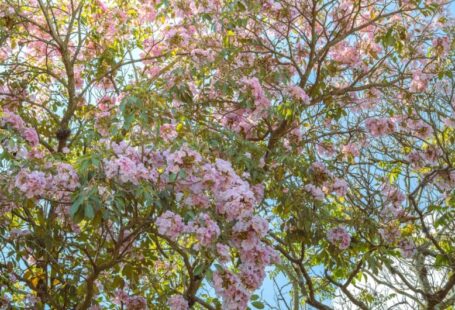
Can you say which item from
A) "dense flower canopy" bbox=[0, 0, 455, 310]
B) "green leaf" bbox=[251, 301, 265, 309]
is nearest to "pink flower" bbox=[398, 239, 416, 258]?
"dense flower canopy" bbox=[0, 0, 455, 310]

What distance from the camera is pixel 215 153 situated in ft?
12.1

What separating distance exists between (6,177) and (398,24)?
3.24 m

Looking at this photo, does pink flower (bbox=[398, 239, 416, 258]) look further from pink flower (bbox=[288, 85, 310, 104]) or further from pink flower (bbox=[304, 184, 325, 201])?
pink flower (bbox=[288, 85, 310, 104])

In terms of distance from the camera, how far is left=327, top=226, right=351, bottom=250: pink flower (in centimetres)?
398

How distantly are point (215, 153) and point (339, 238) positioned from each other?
1059mm

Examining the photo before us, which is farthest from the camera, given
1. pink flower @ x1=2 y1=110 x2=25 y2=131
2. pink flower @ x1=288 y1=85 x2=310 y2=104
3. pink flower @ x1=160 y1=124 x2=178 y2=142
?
pink flower @ x1=288 y1=85 x2=310 y2=104

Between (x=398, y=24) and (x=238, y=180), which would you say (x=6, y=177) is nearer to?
(x=238, y=180)

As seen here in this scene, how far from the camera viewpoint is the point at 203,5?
477 cm

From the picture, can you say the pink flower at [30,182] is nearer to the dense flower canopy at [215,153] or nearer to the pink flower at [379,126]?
the dense flower canopy at [215,153]

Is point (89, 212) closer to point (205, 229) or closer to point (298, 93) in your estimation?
point (205, 229)

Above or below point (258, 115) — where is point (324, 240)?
below

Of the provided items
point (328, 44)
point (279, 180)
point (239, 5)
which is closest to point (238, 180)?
point (279, 180)

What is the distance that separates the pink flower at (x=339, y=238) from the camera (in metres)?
3.98

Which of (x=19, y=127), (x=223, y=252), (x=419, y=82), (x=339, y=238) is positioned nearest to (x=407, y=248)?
(x=339, y=238)
